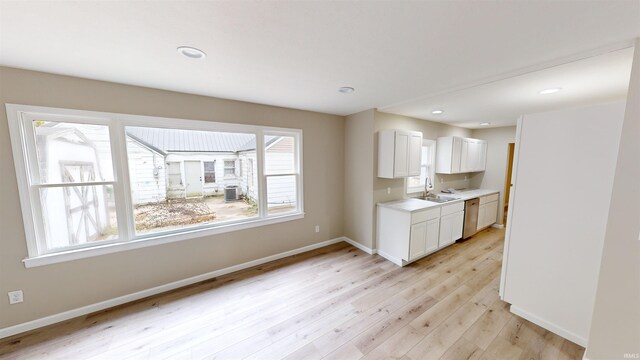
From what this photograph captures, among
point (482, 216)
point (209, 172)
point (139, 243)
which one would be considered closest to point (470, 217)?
point (482, 216)

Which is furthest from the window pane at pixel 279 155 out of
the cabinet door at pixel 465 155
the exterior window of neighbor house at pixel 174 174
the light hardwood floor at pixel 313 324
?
the cabinet door at pixel 465 155

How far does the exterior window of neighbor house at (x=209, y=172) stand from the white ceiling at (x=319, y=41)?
96 centimetres

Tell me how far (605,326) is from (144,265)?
4294mm

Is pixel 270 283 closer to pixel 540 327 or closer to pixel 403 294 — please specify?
pixel 403 294

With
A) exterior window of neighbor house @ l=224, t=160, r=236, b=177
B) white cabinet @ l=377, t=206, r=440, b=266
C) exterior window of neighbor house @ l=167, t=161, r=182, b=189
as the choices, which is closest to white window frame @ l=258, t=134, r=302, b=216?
exterior window of neighbor house @ l=224, t=160, r=236, b=177

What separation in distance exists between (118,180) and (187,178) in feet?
2.20

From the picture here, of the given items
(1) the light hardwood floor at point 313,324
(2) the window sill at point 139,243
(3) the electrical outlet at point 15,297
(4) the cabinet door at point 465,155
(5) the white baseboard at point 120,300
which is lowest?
(1) the light hardwood floor at point 313,324

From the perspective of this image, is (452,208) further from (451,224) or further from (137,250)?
(137,250)

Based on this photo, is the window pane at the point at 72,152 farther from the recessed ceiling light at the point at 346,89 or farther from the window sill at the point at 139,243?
the recessed ceiling light at the point at 346,89

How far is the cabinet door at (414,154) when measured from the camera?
3.56m

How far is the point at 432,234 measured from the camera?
11.3ft

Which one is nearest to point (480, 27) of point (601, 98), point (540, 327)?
point (540, 327)

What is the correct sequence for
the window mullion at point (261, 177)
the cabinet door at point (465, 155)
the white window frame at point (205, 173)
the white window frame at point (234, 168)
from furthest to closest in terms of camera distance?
the cabinet door at point (465, 155) < the window mullion at point (261, 177) < the white window frame at point (234, 168) < the white window frame at point (205, 173)

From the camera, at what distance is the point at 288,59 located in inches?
69.9
